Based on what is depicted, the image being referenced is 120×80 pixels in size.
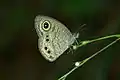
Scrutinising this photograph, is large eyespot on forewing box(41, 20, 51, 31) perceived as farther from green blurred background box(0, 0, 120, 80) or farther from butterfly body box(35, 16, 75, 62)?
green blurred background box(0, 0, 120, 80)

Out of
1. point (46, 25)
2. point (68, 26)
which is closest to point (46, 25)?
point (46, 25)

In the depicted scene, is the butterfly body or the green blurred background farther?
the green blurred background

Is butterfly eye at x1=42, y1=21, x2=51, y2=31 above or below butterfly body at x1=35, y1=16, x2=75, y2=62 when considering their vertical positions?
above

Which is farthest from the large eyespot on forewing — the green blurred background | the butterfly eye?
the green blurred background

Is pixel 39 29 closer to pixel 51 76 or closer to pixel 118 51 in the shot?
pixel 118 51

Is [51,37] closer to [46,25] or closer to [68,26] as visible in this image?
[46,25]

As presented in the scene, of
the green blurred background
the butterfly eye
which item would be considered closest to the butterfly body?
the butterfly eye

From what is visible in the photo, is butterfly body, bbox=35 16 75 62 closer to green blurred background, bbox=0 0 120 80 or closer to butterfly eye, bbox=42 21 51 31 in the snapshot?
butterfly eye, bbox=42 21 51 31

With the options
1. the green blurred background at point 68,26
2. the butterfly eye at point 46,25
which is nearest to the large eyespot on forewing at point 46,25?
the butterfly eye at point 46,25
